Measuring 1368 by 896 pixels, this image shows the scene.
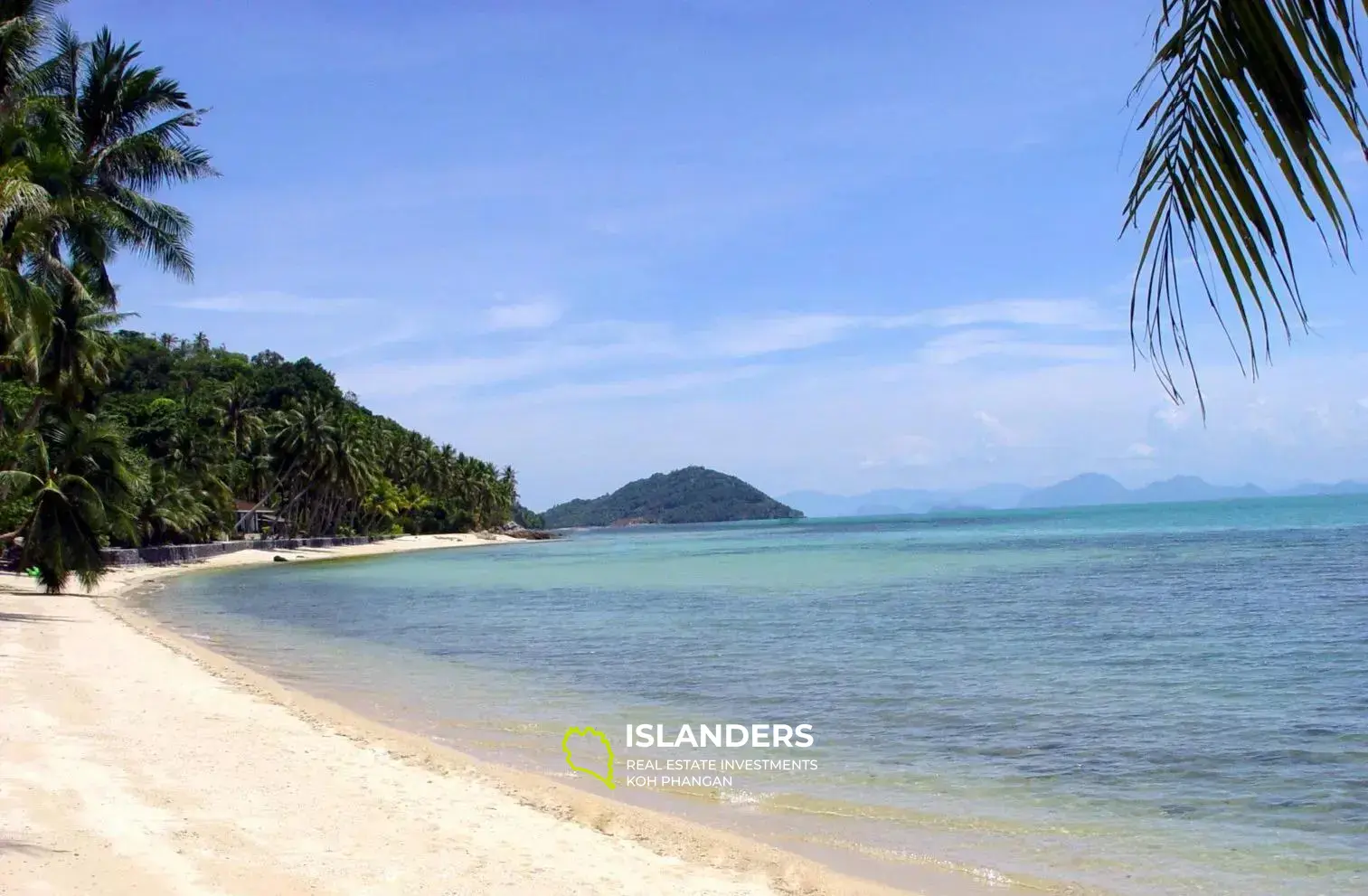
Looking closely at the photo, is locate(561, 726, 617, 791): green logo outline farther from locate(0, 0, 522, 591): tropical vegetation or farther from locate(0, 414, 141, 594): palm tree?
locate(0, 414, 141, 594): palm tree

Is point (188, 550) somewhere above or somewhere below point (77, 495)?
below

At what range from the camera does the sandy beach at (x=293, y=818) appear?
6.21 meters

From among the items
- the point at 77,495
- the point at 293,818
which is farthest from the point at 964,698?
the point at 77,495

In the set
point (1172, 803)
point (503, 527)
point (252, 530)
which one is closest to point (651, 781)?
point (1172, 803)

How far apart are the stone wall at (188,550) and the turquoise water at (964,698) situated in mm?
15126

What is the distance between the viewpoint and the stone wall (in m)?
48.5

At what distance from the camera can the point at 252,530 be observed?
269 feet

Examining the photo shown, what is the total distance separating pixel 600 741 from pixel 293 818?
467cm

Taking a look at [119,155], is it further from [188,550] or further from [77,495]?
[188,550]

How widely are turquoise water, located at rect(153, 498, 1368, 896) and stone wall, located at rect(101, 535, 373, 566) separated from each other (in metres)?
15.1

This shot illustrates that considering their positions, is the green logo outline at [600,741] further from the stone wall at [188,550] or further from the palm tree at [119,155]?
the stone wall at [188,550]

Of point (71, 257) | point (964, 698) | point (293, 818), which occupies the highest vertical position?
point (71, 257)

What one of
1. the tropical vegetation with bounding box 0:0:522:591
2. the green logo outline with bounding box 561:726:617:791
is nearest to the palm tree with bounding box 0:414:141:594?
the tropical vegetation with bounding box 0:0:522:591

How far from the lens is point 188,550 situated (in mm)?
56906
